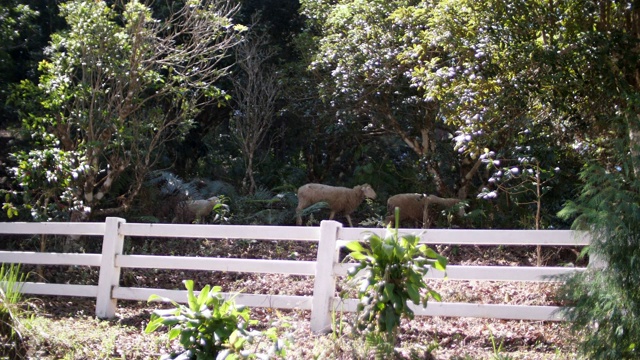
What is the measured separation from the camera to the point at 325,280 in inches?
268

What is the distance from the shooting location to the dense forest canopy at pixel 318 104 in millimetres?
7738

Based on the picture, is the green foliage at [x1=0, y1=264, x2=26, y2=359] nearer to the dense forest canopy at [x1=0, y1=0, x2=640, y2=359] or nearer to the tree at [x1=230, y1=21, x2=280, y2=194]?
the dense forest canopy at [x1=0, y1=0, x2=640, y2=359]

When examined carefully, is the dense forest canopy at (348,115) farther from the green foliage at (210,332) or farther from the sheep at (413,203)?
the green foliage at (210,332)

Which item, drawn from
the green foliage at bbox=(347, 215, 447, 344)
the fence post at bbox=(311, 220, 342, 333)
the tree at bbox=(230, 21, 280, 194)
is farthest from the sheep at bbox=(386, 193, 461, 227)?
the green foliage at bbox=(347, 215, 447, 344)

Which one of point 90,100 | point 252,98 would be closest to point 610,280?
point 90,100

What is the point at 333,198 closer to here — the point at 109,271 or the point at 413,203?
the point at 413,203

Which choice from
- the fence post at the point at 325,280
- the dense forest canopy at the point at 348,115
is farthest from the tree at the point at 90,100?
the fence post at the point at 325,280

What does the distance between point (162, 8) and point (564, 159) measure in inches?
287

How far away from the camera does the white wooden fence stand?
20.8ft

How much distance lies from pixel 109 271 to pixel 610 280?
5.19 meters

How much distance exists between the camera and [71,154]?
32.0 feet

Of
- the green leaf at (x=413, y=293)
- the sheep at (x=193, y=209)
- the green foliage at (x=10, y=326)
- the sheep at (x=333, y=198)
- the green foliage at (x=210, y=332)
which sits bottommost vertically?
the green foliage at (x=10, y=326)

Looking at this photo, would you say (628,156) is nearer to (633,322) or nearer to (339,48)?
(633,322)

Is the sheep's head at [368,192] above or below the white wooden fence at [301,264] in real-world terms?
above
